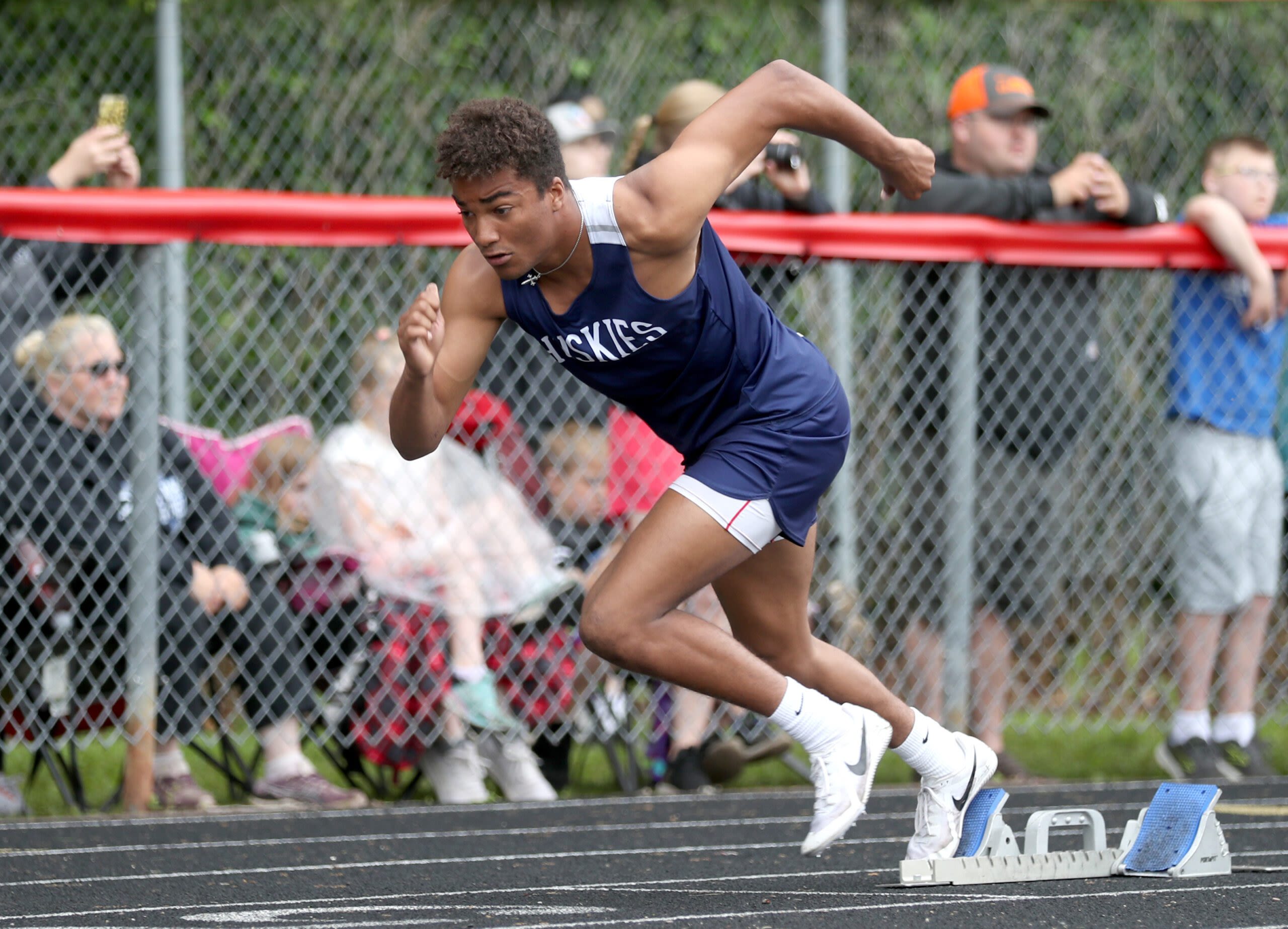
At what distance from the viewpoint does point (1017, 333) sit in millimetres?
6527

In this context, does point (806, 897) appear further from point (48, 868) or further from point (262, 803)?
point (262, 803)

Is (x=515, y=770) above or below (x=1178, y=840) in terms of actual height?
below

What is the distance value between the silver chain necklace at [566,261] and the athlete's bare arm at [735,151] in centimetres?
8

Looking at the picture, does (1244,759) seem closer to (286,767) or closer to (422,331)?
(286,767)

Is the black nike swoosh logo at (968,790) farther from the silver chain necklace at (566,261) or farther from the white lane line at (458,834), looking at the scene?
the silver chain necklace at (566,261)

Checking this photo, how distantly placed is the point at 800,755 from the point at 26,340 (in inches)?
130

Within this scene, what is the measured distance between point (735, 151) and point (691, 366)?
490 mm

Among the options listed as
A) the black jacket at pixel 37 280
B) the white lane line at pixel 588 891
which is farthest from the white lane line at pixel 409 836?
the black jacket at pixel 37 280

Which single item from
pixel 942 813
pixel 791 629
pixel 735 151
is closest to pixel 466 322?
pixel 735 151

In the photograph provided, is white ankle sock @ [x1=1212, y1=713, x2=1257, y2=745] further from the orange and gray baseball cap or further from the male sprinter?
the male sprinter

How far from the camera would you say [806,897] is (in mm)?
4059

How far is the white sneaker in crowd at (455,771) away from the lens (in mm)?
6125

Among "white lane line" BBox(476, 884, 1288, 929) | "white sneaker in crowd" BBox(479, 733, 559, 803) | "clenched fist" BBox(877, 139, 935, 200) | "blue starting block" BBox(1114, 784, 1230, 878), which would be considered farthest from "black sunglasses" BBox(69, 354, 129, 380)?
"blue starting block" BBox(1114, 784, 1230, 878)

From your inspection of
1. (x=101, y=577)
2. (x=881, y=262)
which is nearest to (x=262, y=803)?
(x=101, y=577)
